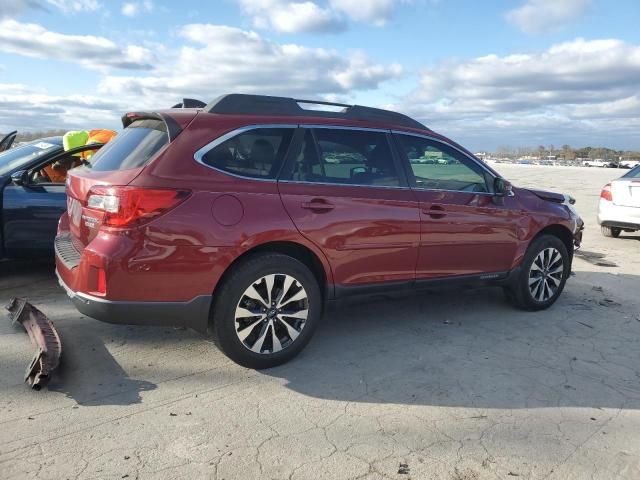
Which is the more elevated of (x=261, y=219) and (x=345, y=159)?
(x=345, y=159)

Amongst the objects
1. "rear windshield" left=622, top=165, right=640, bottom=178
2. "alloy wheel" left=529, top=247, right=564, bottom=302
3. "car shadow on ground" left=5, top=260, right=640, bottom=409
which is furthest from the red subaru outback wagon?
"rear windshield" left=622, top=165, right=640, bottom=178

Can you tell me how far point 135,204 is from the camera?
133 inches

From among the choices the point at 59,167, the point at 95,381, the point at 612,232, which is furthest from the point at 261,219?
the point at 612,232

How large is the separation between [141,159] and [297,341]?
163 cm

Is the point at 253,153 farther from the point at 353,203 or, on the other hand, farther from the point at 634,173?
the point at 634,173

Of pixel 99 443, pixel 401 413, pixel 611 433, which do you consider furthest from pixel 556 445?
pixel 99 443

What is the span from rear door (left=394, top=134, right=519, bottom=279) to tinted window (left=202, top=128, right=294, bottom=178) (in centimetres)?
112

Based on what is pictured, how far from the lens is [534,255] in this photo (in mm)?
5387

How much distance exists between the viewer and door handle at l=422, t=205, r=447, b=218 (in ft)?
15.0

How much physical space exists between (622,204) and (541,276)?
5157 mm

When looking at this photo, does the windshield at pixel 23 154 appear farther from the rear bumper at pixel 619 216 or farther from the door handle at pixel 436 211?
the rear bumper at pixel 619 216

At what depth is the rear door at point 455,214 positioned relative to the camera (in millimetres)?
4598

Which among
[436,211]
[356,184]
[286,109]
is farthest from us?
[436,211]

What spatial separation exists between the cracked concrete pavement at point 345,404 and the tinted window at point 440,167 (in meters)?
1.24
